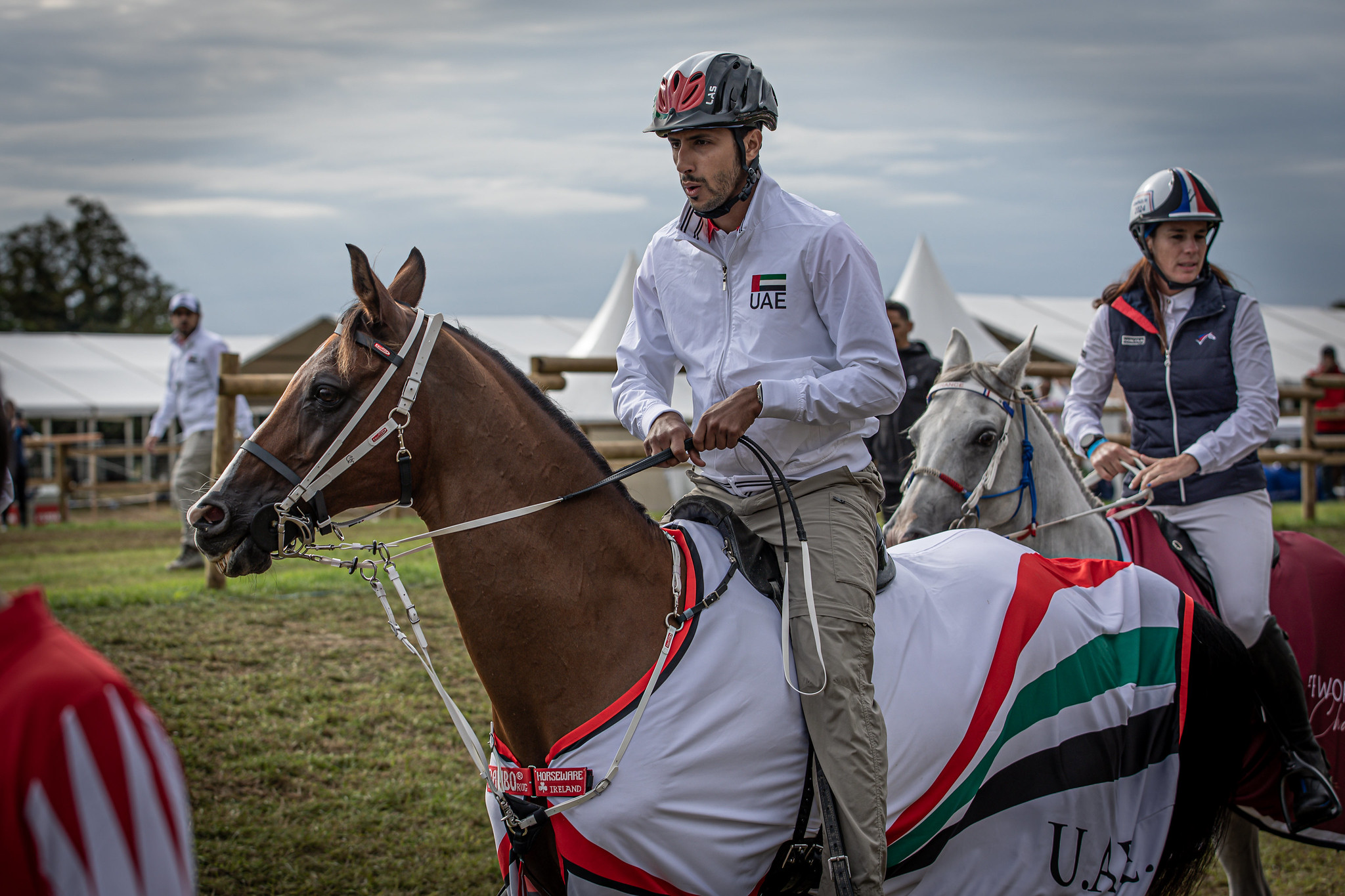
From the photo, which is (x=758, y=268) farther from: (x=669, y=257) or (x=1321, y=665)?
(x=1321, y=665)

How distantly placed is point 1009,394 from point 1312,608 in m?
1.45

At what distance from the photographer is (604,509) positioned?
2.51m

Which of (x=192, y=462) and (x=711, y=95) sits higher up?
(x=711, y=95)

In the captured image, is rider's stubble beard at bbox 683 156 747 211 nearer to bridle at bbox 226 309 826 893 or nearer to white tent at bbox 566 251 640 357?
bridle at bbox 226 309 826 893

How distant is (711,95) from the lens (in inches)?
100

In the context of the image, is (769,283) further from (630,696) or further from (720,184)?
(630,696)

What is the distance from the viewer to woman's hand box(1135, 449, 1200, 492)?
382cm

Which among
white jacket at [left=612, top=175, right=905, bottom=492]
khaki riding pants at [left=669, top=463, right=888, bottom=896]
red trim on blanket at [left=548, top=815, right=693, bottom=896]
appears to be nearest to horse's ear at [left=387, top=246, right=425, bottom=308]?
white jacket at [left=612, top=175, right=905, bottom=492]

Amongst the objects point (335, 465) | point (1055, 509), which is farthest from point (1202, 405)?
point (335, 465)

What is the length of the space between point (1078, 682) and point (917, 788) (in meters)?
0.71

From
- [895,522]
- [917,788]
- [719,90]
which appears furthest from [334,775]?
[719,90]

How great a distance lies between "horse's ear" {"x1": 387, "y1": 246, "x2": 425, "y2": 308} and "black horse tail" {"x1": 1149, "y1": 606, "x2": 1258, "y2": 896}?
2.63m

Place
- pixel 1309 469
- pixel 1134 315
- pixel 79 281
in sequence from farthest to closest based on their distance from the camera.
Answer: pixel 79 281 < pixel 1309 469 < pixel 1134 315

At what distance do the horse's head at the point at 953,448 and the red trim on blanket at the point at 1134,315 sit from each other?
1.66 ft
